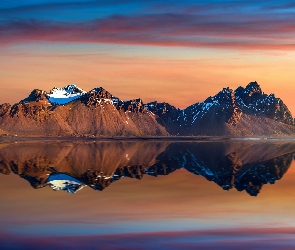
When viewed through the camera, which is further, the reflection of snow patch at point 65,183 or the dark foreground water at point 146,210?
the reflection of snow patch at point 65,183

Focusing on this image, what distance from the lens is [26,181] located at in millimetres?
50719

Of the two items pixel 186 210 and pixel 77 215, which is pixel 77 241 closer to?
pixel 77 215

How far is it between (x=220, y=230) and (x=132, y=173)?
31.3 m

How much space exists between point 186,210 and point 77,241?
11188 millimetres

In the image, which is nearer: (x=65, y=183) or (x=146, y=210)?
(x=146, y=210)

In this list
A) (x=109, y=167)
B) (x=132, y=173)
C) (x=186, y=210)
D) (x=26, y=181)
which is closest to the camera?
(x=186, y=210)

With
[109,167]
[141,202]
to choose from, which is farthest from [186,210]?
[109,167]

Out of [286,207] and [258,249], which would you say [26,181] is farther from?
[258,249]

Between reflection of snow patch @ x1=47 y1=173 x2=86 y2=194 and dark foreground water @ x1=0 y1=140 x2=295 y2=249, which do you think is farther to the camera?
reflection of snow patch @ x1=47 y1=173 x2=86 y2=194

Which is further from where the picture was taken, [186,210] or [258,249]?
[186,210]

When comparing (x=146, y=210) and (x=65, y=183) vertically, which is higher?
(x=65, y=183)

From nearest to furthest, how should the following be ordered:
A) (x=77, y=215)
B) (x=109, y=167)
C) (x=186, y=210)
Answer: (x=77, y=215), (x=186, y=210), (x=109, y=167)

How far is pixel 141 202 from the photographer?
126ft

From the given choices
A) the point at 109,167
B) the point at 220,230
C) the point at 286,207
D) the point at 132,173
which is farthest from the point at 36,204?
the point at 109,167
